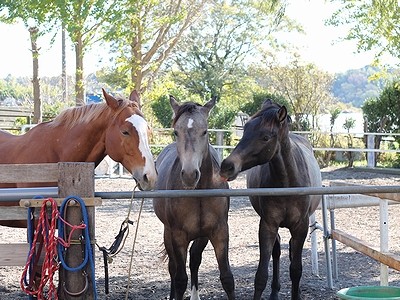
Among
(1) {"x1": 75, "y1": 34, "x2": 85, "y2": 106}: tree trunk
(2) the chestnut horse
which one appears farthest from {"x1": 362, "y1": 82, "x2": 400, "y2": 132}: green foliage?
(2) the chestnut horse

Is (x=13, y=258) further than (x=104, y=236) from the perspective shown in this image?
No

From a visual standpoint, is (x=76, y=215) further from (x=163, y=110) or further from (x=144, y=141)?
(x=163, y=110)

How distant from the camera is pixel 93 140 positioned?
191 inches

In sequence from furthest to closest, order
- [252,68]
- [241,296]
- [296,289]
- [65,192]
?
1. [252,68]
2. [241,296]
3. [296,289]
4. [65,192]

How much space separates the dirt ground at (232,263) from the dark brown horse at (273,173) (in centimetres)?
76

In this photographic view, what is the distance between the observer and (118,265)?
7230 mm

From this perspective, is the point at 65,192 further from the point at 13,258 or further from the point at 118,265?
the point at 118,265

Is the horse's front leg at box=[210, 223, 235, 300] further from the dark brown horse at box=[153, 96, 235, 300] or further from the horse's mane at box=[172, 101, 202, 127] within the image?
the horse's mane at box=[172, 101, 202, 127]

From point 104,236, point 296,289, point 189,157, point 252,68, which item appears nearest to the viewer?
point 189,157

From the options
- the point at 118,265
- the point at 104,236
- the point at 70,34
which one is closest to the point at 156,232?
the point at 104,236

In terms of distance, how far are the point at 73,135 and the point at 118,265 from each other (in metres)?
2.72

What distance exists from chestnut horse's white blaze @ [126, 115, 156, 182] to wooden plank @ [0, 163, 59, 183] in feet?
2.42

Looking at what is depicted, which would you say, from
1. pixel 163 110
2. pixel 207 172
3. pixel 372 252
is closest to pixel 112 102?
pixel 207 172

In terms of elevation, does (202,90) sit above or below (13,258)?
above
